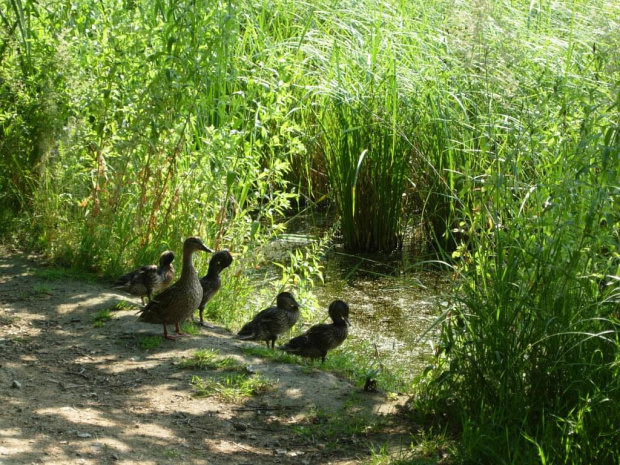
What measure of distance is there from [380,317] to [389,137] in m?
2.71

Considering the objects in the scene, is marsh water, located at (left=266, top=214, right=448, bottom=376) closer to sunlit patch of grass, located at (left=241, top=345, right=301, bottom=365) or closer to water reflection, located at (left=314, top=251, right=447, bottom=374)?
water reflection, located at (left=314, top=251, right=447, bottom=374)

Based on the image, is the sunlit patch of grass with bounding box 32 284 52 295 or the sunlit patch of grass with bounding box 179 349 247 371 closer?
the sunlit patch of grass with bounding box 179 349 247 371

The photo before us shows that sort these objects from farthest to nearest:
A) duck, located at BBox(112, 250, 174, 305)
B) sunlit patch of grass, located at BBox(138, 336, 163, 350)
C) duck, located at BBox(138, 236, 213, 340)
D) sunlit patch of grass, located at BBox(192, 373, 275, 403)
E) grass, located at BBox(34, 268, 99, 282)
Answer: grass, located at BBox(34, 268, 99, 282) < duck, located at BBox(112, 250, 174, 305) < duck, located at BBox(138, 236, 213, 340) < sunlit patch of grass, located at BBox(138, 336, 163, 350) < sunlit patch of grass, located at BBox(192, 373, 275, 403)

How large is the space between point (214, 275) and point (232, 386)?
6.74 ft

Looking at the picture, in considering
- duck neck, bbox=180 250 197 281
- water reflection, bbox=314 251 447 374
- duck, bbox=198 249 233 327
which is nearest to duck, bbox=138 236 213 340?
duck neck, bbox=180 250 197 281

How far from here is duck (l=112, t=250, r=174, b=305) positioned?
8.27 meters

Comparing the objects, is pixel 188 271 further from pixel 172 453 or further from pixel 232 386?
pixel 172 453

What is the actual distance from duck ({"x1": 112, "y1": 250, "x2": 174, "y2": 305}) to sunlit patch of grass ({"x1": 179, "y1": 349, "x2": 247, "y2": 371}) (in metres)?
1.28

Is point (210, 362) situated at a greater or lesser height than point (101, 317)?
lesser

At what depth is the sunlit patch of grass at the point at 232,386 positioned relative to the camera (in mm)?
6504

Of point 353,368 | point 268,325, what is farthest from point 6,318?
point 353,368

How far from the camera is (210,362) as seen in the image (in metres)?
7.05

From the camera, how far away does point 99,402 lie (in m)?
6.22

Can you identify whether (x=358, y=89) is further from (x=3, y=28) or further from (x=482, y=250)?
(x=482, y=250)
